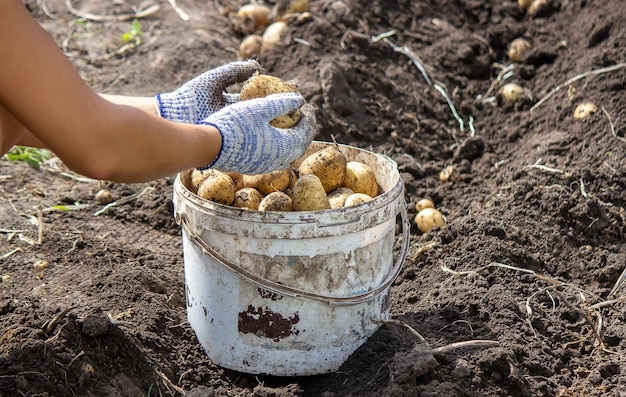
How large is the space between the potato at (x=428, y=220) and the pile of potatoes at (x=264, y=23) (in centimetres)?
209

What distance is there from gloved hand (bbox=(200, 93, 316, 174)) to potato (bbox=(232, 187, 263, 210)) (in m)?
0.18

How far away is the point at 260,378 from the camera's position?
9.11ft

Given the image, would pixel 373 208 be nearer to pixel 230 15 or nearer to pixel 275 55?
pixel 275 55

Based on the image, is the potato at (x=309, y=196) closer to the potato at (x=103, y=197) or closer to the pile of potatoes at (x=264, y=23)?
the potato at (x=103, y=197)

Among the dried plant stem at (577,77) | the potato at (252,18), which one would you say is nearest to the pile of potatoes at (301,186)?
the dried plant stem at (577,77)

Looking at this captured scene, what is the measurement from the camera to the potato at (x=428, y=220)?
12.4ft

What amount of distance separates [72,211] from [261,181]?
1.51 m

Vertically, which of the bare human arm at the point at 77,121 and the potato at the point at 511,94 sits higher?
the bare human arm at the point at 77,121

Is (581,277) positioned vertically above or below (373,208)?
below

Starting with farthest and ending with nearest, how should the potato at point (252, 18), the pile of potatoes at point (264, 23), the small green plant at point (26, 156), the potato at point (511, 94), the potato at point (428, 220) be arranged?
the potato at point (252, 18), the pile of potatoes at point (264, 23), the potato at point (511, 94), the small green plant at point (26, 156), the potato at point (428, 220)

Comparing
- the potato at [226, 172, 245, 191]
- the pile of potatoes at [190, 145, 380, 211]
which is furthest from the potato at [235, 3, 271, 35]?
the potato at [226, 172, 245, 191]

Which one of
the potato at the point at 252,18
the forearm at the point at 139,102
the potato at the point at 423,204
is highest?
the forearm at the point at 139,102

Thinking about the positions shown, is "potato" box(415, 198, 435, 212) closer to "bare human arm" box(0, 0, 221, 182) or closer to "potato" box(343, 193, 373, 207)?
"potato" box(343, 193, 373, 207)

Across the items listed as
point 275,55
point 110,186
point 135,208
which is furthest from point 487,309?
point 275,55
